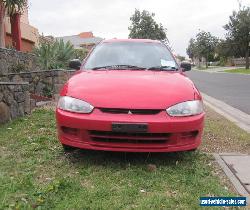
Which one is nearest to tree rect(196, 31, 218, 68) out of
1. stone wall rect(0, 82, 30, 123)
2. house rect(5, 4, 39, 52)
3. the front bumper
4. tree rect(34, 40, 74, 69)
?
house rect(5, 4, 39, 52)

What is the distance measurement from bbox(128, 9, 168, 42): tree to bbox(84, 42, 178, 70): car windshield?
3675 cm

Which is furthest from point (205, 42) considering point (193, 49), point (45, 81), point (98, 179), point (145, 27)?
point (98, 179)

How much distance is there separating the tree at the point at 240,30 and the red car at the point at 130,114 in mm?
46532

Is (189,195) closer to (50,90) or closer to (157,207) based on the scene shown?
(157,207)

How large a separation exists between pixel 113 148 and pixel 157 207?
115 centimetres

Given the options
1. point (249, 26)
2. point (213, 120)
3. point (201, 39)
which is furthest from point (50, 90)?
point (201, 39)

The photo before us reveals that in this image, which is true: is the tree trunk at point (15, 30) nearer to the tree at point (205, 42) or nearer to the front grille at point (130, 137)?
the front grille at point (130, 137)

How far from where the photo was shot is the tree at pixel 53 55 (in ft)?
44.0

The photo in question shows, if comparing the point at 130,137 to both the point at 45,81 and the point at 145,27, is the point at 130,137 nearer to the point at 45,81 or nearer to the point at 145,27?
the point at 45,81

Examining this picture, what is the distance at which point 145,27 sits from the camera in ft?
142

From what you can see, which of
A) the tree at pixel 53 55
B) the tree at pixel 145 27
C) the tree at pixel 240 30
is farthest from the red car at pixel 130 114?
the tree at pixel 240 30

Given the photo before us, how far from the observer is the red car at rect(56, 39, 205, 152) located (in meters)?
4.69

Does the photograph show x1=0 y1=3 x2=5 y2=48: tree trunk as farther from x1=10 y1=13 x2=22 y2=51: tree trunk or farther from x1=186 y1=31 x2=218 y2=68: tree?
x1=186 y1=31 x2=218 y2=68: tree

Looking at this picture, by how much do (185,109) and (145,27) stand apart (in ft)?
129
